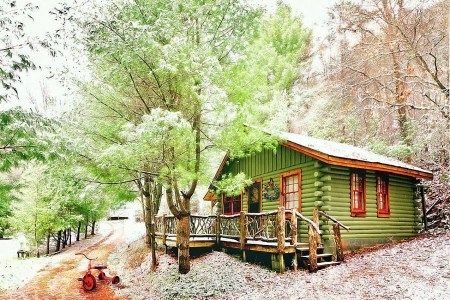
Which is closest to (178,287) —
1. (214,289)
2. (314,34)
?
(214,289)

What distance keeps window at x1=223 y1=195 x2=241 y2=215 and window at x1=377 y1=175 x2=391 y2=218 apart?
21.5 feet

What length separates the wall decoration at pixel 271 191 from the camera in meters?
13.5

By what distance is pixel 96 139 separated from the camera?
457 inches

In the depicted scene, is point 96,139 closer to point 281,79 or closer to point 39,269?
point 39,269

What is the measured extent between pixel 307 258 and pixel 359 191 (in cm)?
376

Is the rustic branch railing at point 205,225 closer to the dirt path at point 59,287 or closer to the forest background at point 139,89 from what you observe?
the forest background at point 139,89

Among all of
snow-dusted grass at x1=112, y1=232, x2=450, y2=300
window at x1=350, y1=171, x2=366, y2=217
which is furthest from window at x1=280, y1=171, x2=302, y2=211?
snow-dusted grass at x1=112, y1=232, x2=450, y2=300

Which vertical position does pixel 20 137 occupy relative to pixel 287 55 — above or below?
below

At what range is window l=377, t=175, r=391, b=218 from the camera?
498 inches

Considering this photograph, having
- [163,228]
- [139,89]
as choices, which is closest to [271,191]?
[163,228]

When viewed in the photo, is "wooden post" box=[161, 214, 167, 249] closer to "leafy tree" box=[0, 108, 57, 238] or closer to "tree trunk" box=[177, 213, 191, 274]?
"tree trunk" box=[177, 213, 191, 274]

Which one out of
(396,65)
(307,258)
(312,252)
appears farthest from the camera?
(396,65)

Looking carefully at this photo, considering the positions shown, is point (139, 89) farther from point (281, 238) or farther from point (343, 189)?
point (343, 189)

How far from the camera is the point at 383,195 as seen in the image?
12891mm
